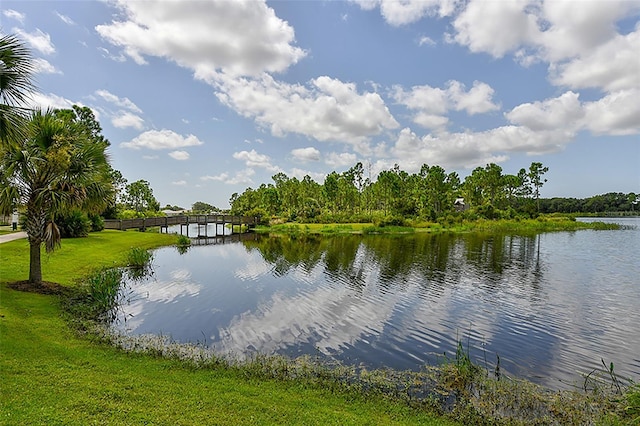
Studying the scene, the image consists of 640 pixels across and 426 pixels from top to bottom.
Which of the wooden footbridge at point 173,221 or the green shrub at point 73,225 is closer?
the green shrub at point 73,225

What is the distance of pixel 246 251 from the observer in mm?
37312

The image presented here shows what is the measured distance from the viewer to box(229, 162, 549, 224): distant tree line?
7919 centimetres

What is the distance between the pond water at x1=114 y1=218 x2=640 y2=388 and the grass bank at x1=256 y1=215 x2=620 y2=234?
3325cm

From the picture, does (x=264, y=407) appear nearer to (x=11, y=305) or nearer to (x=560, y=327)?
(x=11, y=305)

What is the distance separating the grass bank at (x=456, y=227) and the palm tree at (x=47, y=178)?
160 ft

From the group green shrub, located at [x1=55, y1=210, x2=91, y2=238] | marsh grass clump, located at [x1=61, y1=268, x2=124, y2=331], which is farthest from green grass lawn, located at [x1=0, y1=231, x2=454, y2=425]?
green shrub, located at [x1=55, y1=210, x2=91, y2=238]

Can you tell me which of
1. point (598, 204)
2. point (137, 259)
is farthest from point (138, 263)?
point (598, 204)

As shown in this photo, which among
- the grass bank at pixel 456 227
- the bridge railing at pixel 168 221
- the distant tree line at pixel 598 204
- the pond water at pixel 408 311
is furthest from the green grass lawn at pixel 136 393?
the distant tree line at pixel 598 204

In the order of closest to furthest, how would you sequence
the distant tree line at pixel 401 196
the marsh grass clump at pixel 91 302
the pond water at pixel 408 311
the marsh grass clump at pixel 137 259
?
the pond water at pixel 408 311, the marsh grass clump at pixel 91 302, the marsh grass clump at pixel 137 259, the distant tree line at pixel 401 196

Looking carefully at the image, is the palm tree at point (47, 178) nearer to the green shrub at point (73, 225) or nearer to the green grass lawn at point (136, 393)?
the green grass lawn at point (136, 393)

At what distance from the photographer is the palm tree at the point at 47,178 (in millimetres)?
13141

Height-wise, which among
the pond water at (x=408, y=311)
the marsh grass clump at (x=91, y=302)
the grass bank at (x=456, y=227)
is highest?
the grass bank at (x=456, y=227)

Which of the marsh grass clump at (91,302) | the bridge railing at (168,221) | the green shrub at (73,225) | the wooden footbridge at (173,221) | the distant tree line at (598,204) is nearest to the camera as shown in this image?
the marsh grass clump at (91,302)

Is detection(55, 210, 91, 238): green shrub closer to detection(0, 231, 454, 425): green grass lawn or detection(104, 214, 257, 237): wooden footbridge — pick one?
detection(104, 214, 257, 237): wooden footbridge
